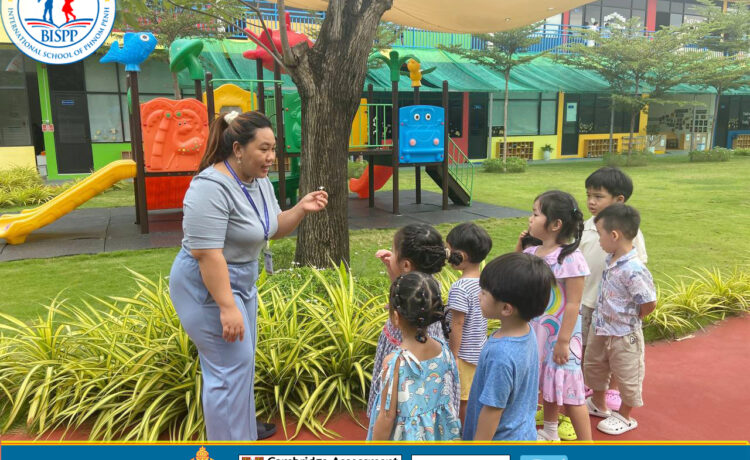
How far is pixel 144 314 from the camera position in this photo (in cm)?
379

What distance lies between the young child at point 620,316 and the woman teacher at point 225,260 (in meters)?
1.74

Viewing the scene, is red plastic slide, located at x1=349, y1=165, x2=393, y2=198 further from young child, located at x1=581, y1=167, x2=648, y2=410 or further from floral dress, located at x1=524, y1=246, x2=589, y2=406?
floral dress, located at x1=524, y1=246, x2=589, y2=406

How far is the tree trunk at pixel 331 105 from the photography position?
4.89 m


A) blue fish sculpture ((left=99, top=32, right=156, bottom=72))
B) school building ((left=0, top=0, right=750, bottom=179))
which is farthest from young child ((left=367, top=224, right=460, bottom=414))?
school building ((left=0, top=0, right=750, bottom=179))

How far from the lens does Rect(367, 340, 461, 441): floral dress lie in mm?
2025

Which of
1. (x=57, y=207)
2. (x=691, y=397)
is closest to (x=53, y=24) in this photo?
(x=57, y=207)

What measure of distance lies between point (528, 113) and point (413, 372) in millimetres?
23054

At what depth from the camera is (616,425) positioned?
3076 millimetres

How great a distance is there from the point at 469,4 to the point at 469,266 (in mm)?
7058

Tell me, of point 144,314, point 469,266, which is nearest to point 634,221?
point 469,266

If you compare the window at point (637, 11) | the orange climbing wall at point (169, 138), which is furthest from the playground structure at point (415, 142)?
the window at point (637, 11)

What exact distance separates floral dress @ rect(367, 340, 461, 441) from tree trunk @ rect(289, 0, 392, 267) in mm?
2989

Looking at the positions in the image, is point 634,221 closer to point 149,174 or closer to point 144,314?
point 144,314

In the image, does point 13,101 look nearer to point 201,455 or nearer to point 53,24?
point 53,24
